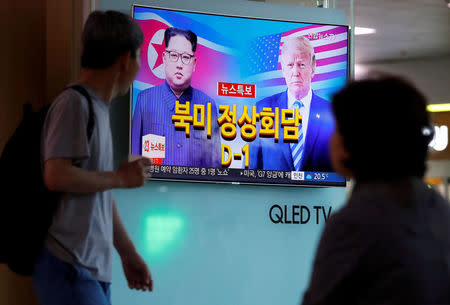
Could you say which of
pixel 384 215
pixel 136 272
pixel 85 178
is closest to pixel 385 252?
pixel 384 215

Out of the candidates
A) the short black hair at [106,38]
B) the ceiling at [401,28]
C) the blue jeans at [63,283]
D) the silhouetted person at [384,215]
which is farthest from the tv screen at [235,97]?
the ceiling at [401,28]

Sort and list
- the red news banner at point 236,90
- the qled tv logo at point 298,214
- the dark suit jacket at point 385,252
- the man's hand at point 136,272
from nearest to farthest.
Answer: the dark suit jacket at point 385,252
the man's hand at point 136,272
the red news banner at point 236,90
the qled tv logo at point 298,214

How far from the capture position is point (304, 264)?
4004 millimetres

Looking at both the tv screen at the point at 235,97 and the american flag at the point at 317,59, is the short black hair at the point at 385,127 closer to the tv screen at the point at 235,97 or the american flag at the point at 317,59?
the tv screen at the point at 235,97

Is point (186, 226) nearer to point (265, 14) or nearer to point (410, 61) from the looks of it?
point (265, 14)

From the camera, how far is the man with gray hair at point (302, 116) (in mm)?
3836

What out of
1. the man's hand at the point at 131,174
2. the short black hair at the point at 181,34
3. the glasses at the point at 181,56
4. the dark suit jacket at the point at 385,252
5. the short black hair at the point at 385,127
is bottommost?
the dark suit jacket at the point at 385,252

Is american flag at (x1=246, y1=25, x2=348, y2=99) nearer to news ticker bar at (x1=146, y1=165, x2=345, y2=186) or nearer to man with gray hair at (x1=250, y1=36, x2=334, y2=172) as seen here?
man with gray hair at (x1=250, y1=36, x2=334, y2=172)

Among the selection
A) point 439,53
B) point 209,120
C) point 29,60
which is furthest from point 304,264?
point 439,53

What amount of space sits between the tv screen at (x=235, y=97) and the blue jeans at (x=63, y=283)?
192cm

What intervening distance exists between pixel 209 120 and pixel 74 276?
2119 millimetres

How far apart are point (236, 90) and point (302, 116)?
407mm

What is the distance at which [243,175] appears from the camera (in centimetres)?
378

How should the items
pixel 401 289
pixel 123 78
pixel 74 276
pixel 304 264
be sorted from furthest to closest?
pixel 304 264, pixel 123 78, pixel 74 276, pixel 401 289
